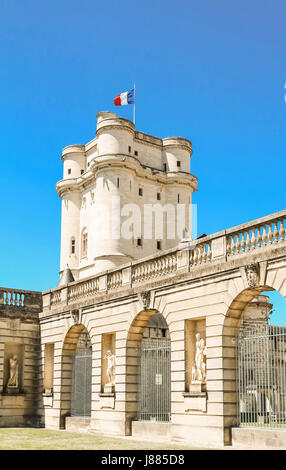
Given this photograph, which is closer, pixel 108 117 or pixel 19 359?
pixel 19 359

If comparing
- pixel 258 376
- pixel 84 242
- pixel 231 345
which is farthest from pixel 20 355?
pixel 84 242

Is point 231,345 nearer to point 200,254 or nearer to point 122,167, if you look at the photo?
point 200,254

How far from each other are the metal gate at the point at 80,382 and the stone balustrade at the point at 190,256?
2.47 metres

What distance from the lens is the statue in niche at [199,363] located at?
17.7 meters

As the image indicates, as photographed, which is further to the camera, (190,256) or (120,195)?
(120,195)

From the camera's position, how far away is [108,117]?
52812 millimetres

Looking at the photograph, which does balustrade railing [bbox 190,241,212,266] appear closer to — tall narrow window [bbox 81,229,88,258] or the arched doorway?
the arched doorway

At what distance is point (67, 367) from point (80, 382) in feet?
2.87

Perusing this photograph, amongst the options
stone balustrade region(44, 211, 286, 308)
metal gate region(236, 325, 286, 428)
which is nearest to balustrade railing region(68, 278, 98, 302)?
stone balustrade region(44, 211, 286, 308)

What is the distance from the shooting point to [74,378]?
2567 centimetres

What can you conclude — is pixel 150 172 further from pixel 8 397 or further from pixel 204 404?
pixel 204 404
